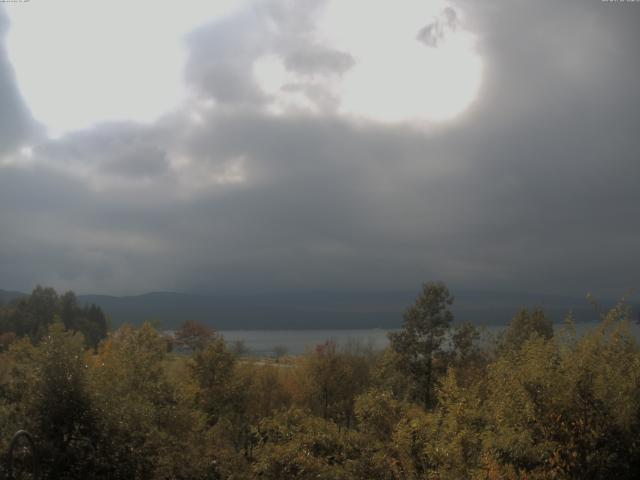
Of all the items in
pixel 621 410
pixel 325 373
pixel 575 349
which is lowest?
pixel 325 373

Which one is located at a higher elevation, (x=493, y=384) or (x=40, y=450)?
(x=493, y=384)

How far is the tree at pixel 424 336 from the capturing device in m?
45.4

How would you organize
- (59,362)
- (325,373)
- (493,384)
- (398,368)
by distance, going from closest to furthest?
(59,362) → (493,384) → (398,368) → (325,373)

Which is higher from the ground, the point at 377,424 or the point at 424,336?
the point at 424,336

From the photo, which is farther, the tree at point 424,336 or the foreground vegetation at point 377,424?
the tree at point 424,336

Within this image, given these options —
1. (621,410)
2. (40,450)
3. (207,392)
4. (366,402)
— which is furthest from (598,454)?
(207,392)

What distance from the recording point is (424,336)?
151 ft

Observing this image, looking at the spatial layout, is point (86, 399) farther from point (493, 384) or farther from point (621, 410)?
point (621, 410)

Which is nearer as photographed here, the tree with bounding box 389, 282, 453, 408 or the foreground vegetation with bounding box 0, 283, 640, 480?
the foreground vegetation with bounding box 0, 283, 640, 480

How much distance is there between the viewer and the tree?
45406 millimetres

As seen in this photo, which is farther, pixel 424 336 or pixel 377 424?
pixel 424 336

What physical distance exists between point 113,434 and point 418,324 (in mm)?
30374

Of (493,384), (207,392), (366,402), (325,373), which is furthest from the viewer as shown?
(325,373)

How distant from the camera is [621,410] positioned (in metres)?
15.5
